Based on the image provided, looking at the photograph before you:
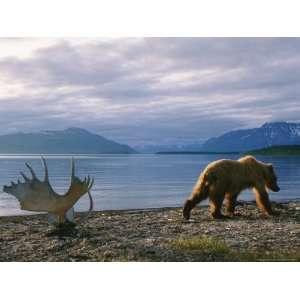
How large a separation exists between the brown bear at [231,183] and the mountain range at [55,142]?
1.41 metres

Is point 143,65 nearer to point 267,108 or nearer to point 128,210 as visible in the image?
point 267,108

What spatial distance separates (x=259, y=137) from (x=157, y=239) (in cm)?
216

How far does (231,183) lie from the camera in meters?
8.78

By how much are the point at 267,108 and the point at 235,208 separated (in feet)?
6.67

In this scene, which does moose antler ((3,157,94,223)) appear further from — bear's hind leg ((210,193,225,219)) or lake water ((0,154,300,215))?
bear's hind leg ((210,193,225,219))

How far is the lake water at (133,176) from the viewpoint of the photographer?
311 inches

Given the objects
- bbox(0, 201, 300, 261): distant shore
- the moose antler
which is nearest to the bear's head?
bbox(0, 201, 300, 261): distant shore

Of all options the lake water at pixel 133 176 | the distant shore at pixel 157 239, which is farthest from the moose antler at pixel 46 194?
the distant shore at pixel 157 239

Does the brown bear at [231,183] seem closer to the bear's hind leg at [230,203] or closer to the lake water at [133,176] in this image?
the bear's hind leg at [230,203]
